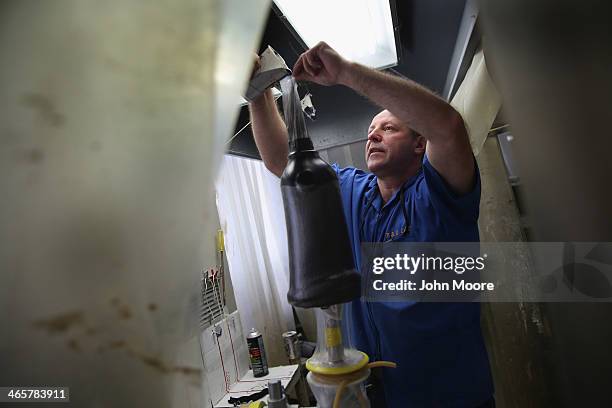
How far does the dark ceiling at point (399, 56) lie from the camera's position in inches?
49.6

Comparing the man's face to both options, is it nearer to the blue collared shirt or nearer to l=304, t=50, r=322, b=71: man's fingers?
the blue collared shirt

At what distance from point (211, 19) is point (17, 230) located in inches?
7.2

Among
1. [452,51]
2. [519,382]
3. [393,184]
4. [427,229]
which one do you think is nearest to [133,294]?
[427,229]

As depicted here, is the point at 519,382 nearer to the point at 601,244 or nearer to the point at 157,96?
the point at 601,244

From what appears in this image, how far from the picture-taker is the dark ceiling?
126 cm

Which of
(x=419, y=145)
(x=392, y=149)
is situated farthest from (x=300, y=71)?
(x=419, y=145)

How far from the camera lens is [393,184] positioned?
4.49 ft

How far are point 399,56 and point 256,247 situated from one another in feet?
4.71

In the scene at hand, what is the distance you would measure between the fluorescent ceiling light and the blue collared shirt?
1.84 ft

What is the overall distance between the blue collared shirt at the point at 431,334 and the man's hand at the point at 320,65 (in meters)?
0.40

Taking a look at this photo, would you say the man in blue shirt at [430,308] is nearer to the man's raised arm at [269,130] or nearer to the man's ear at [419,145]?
the man's raised arm at [269,130]

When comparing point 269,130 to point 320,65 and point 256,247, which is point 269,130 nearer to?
point 320,65

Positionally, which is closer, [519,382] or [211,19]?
[211,19]

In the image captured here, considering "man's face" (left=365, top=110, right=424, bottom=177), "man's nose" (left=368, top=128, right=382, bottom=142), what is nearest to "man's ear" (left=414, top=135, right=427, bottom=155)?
"man's face" (left=365, top=110, right=424, bottom=177)
